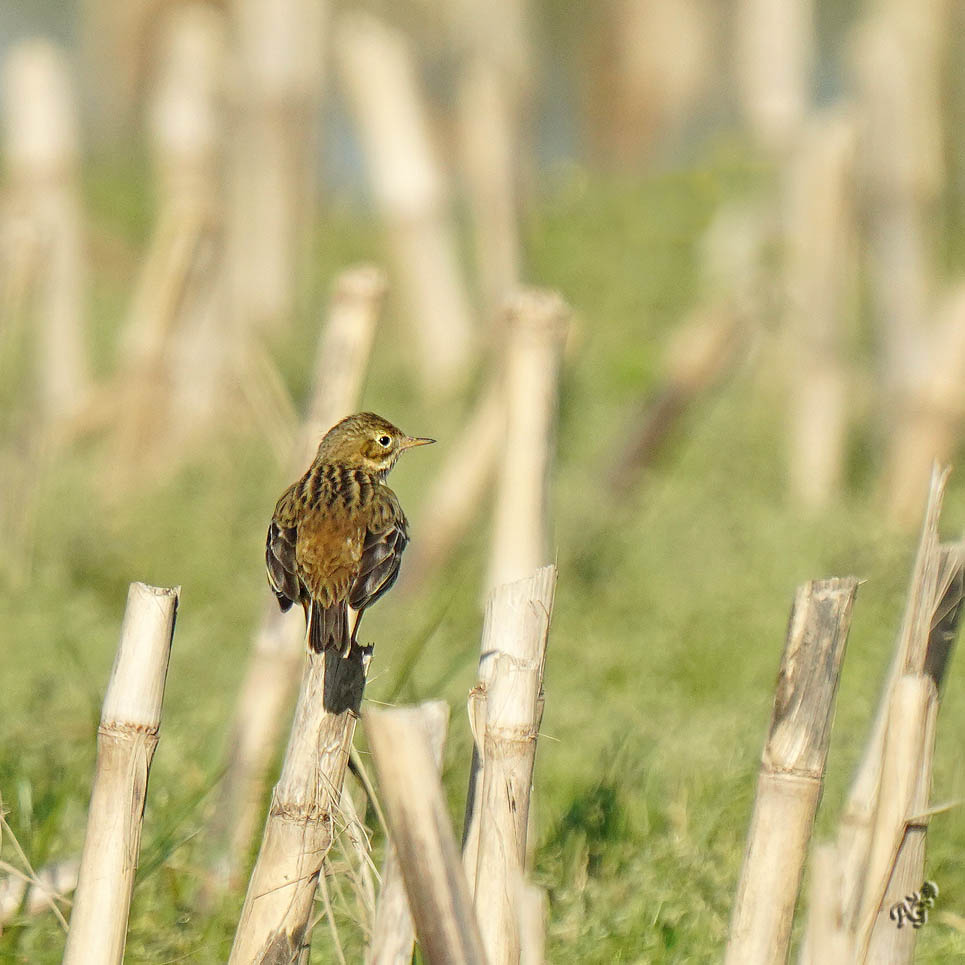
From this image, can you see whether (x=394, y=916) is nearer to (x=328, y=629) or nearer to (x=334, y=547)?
(x=328, y=629)

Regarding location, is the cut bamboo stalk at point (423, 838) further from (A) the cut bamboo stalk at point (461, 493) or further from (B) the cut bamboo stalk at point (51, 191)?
(B) the cut bamboo stalk at point (51, 191)

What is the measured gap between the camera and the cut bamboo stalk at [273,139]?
10.5 metres

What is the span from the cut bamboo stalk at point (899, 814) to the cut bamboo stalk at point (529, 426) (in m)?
1.81

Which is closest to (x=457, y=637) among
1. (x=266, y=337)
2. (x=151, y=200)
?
(x=266, y=337)

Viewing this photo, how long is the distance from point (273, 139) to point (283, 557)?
8.50 metres

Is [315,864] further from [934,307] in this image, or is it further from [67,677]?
[934,307]

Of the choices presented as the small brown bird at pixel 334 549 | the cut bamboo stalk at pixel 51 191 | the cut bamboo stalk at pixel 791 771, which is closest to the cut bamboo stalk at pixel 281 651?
the small brown bird at pixel 334 549

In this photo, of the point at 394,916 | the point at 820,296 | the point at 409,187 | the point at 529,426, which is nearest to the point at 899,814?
the point at 394,916

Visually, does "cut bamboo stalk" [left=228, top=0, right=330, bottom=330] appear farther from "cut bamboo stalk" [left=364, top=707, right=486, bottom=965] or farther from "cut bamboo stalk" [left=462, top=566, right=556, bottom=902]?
"cut bamboo stalk" [left=364, top=707, right=486, bottom=965]

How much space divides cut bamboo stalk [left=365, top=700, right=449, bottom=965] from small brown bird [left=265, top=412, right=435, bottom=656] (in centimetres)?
23

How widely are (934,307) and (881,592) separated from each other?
382cm

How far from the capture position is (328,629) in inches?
105

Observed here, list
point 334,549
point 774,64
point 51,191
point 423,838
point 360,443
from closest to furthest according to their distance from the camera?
point 423,838
point 334,549
point 360,443
point 51,191
point 774,64

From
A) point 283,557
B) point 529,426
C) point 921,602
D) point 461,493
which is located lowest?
point 283,557
